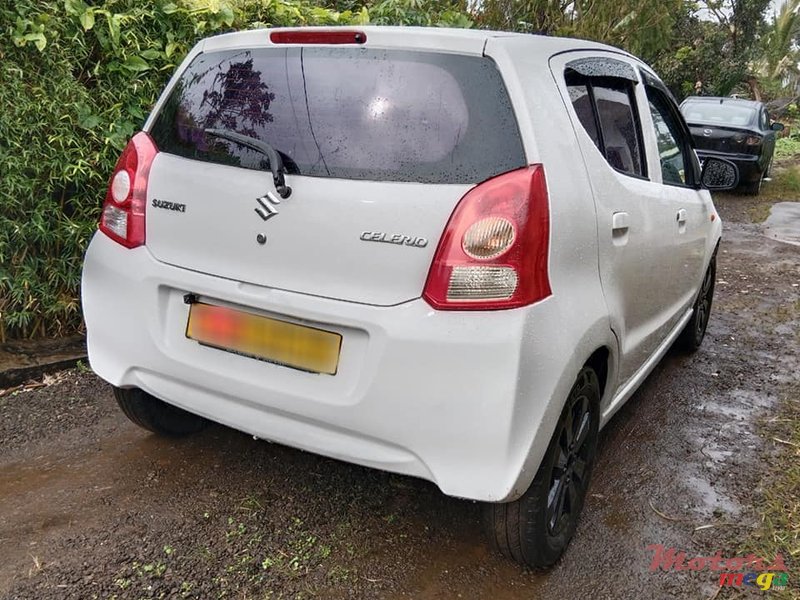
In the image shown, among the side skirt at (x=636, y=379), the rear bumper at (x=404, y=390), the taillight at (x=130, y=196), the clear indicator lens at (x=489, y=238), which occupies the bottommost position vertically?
the side skirt at (x=636, y=379)

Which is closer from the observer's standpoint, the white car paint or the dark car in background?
the white car paint

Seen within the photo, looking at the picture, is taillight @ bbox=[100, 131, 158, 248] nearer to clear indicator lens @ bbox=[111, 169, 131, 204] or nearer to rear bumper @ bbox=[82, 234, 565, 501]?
clear indicator lens @ bbox=[111, 169, 131, 204]

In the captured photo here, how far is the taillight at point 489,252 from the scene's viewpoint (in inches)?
78.0

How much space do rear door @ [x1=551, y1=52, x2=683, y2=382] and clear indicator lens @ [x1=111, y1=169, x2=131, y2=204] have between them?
149cm

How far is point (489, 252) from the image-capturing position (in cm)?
Result: 200

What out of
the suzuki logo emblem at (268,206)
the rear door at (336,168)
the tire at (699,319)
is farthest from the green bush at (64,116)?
the tire at (699,319)

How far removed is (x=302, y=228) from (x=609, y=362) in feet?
4.01

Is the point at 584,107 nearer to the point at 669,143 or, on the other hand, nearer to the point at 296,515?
the point at 669,143

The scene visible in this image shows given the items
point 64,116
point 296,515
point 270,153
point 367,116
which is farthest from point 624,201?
point 64,116

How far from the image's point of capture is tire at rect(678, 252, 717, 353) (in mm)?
Answer: 4465

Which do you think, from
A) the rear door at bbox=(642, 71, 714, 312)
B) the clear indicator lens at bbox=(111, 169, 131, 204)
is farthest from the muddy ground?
the clear indicator lens at bbox=(111, 169, 131, 204)

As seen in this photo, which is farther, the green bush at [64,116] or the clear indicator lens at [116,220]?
the green bush at [64,116]

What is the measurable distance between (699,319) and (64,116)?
384 centimetres

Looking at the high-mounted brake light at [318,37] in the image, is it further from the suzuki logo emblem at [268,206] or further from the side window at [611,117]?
the side window at [611,117]
